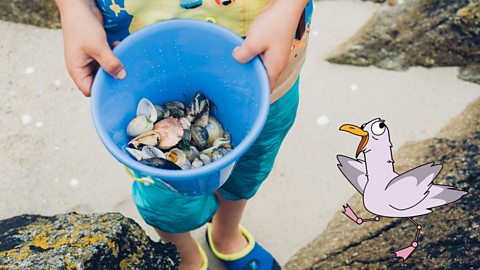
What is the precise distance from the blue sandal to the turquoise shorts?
1.34 feet

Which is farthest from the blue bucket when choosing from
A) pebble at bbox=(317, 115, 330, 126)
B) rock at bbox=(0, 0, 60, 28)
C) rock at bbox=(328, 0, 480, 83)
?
rock at bbox=(0, 0, 60, 28)

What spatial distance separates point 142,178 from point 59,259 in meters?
0.33

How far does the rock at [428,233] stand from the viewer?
1.88 m

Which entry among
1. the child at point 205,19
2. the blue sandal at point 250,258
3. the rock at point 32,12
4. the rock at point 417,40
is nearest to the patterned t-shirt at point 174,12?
the child at point 205,19

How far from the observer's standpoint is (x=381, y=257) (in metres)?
1.99

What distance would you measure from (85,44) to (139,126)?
0.23m

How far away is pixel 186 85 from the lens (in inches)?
59.3

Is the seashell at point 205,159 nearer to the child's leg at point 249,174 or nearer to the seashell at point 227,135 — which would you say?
the seashell at point 227,135

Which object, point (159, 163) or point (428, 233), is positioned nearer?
point (159, 163)

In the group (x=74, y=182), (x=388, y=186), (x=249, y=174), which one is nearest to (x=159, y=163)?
(x=249, y=174)

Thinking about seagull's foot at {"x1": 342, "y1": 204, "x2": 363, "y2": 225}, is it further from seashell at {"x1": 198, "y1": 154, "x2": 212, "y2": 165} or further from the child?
seashell at {"x1": 198, "y1": 154, "x2": 212, "y2": 165}

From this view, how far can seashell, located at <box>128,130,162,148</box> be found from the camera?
136 cm

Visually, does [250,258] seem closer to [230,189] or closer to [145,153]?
[230,189]

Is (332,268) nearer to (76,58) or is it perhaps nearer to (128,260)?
(128,260)
